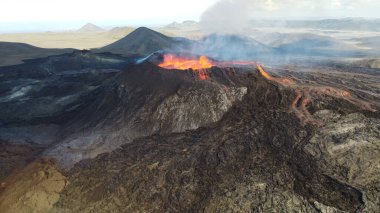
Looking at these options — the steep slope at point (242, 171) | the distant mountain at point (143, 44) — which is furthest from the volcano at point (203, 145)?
the distant mountain at point (143, 44)

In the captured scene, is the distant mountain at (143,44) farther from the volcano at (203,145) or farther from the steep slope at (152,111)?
the steep slope at (152,111)

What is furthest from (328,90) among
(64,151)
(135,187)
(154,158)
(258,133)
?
(64,151)

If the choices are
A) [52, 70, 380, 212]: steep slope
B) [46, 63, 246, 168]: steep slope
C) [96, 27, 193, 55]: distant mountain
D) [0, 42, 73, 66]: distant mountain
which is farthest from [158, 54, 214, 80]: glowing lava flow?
[96, 27, 193, 55]: distant mountain

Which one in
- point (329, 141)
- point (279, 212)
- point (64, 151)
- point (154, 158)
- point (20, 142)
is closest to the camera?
point (279, 212)

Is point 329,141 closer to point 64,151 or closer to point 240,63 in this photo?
point 240,63

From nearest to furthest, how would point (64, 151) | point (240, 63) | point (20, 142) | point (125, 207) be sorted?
1. point (125, 207)
2. point (64, 151)
3. point (20, 142)
4. point (240, 63)

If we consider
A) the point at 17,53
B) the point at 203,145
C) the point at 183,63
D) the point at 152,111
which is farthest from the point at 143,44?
the point at 203,145

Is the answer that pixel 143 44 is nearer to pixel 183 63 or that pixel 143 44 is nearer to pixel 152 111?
pixel 183 63
